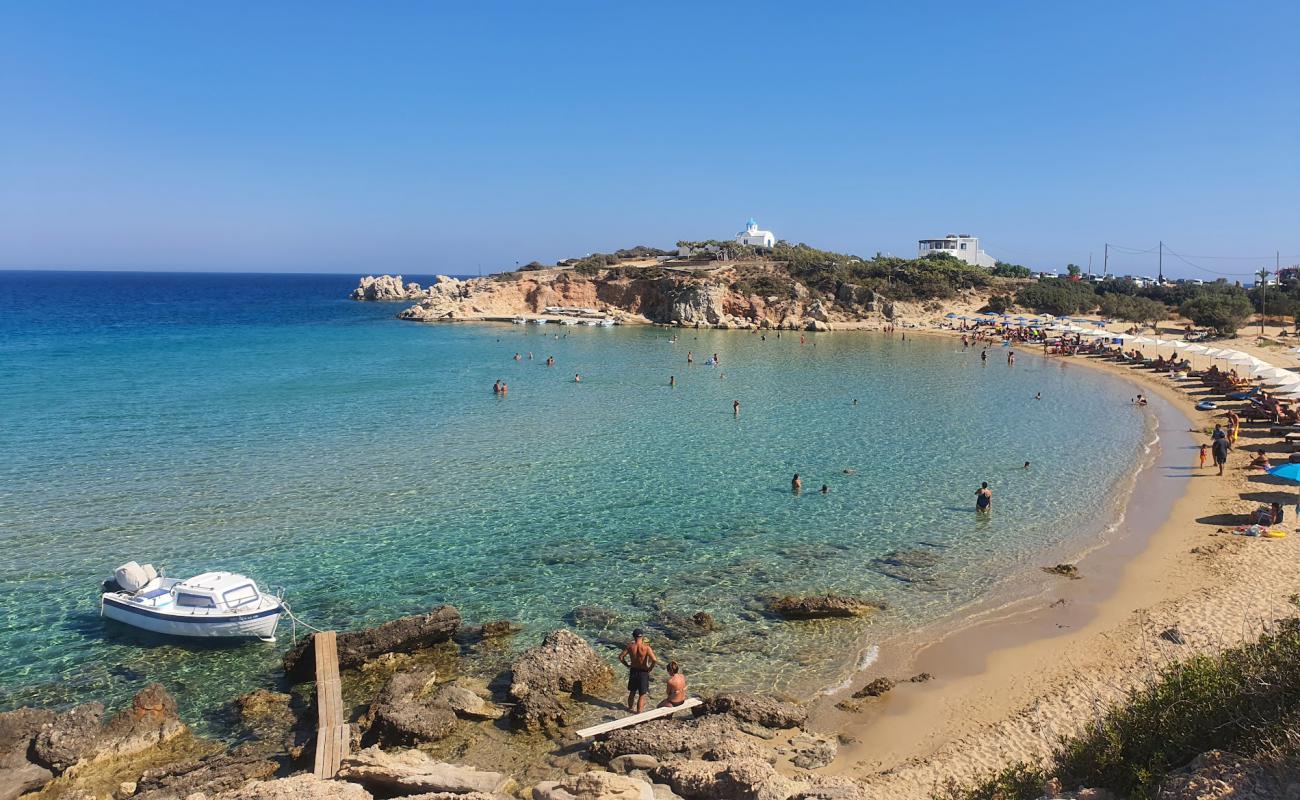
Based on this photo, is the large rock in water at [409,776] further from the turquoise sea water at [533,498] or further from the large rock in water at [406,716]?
the turquoise sea water at [533,498]

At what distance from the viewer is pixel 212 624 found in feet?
42.6

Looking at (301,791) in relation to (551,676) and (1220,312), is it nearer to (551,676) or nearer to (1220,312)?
(551,676)

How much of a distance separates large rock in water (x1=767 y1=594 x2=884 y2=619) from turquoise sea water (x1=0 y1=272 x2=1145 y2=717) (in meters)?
0.39

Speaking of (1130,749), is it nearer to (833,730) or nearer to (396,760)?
(833,730)

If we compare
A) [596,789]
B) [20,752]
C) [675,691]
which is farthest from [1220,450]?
[20,752]

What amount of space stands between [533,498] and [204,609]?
9.18 metres

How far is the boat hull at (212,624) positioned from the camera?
12961 millimetres

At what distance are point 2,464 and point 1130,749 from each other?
29.9 m

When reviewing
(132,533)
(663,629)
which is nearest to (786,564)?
(663,629)

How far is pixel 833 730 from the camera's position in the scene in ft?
34.9

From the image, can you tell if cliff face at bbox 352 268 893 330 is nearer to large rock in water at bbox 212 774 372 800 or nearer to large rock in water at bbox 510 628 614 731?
large rock in water at bbox 510 628 614 731

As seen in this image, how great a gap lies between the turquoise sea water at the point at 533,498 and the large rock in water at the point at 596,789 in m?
4.17

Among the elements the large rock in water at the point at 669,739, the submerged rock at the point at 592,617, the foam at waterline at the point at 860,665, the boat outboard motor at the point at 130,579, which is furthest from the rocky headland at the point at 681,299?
the large rock in water at the point at 669,739

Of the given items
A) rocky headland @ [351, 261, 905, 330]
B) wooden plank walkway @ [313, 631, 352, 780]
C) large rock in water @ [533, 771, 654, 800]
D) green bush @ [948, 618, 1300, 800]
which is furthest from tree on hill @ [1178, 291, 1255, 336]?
wooden plank walkway @ [313, 631, 352, 780]
